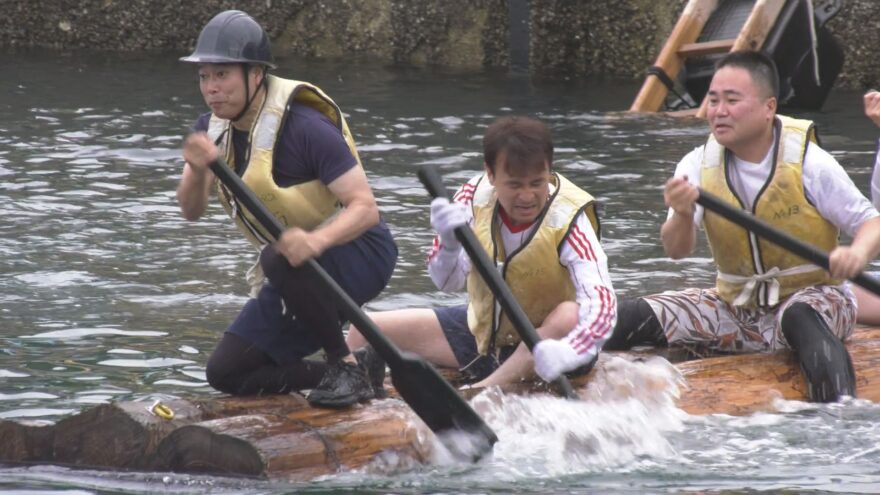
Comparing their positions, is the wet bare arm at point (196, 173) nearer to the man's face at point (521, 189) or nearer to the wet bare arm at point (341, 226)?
the wet bare arm at point (341, 226)

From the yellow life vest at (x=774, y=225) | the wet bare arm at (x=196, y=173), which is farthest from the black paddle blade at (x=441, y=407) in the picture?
the yellow life vest at (x=774, y=225)

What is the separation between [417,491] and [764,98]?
189 cm

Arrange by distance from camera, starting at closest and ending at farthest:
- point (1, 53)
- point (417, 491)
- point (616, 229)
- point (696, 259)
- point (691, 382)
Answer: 1. point (417, 491)
2. point (691, 382)
3. point (696, 259)
4. point (616, 229)
5. point (1, 53)

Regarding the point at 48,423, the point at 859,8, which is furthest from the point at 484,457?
the point at 859,8

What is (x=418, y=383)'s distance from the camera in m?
4.79

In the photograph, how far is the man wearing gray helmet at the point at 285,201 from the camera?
486 centimetres

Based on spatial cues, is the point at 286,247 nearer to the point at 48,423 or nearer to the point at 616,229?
the point at 48,423

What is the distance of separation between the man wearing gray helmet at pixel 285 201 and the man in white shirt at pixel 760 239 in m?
1.08

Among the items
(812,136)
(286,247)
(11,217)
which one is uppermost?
(812,136)

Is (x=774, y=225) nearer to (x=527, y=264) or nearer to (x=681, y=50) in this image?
(x=527, y=264)

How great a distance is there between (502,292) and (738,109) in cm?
114

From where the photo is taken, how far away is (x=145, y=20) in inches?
599

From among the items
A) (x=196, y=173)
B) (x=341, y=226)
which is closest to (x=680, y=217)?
(x=341, y=226)

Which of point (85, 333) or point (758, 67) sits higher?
point (758, 67)
